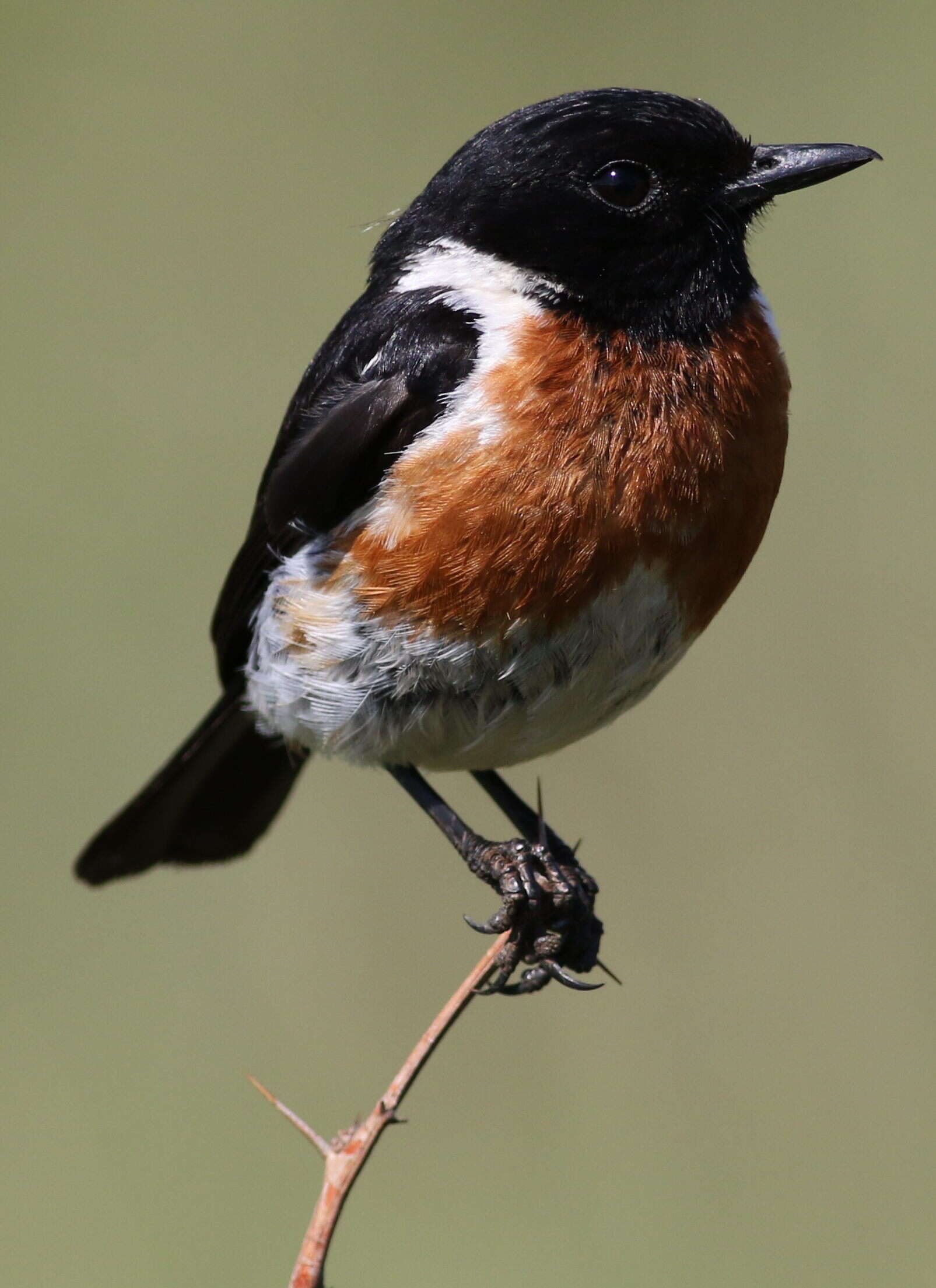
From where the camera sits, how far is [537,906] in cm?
326

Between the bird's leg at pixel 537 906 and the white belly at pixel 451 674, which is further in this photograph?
the white belly at pixel 451 674

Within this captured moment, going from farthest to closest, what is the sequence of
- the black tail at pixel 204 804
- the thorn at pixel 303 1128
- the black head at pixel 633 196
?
1. the black tail at pixel 204 804
2. the black head at pixel 633 196
3. the thorn at pixel 303 1128

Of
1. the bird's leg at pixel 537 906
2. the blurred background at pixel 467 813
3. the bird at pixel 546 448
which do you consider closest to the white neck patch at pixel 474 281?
the bird at pixel 546 448

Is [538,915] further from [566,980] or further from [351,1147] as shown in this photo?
A: [351,1147]

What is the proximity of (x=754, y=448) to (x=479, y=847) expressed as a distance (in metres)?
1.04

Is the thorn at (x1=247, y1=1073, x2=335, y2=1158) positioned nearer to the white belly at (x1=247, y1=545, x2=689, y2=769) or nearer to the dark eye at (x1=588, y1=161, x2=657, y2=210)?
the white belly at (x1=247, y1=545, x2=689, y2=769)

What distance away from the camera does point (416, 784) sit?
13.4ft

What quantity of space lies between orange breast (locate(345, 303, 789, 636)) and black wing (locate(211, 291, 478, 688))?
106 mm

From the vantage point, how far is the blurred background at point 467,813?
5055 millimetres

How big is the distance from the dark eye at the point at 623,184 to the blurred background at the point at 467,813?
7.74ft

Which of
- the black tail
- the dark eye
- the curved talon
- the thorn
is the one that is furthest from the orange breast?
the black tail

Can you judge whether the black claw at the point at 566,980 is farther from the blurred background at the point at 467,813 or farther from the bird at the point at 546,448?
the blurred background at the point at 467,813

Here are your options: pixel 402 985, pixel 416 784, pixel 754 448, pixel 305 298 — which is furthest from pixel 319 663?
pixel 305 298

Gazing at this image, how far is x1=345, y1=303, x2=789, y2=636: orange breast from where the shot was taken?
323 cm
